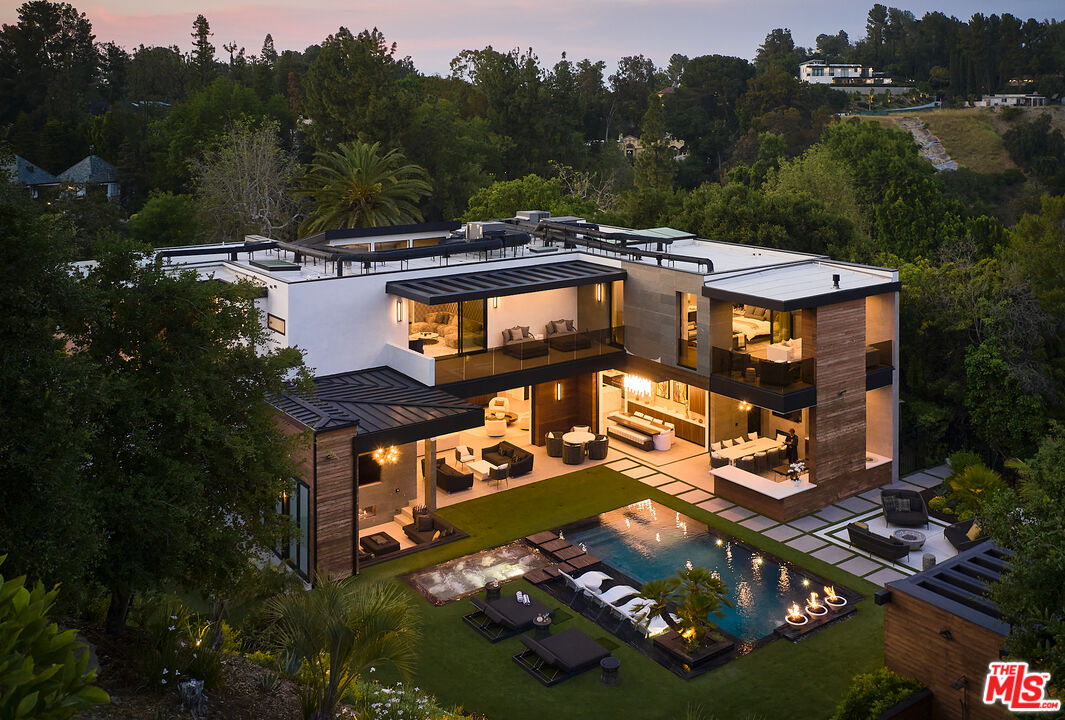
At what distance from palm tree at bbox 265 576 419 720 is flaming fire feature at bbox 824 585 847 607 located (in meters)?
9.21

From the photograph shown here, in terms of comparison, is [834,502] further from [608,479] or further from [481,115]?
[481,115]

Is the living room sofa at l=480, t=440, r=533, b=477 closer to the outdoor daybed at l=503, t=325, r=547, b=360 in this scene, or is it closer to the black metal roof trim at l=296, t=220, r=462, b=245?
the outdoor daybed at l=503, t=325, r=547, b=360

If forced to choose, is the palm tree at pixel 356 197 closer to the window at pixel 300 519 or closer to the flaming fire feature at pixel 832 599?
the window at pixel 300 519

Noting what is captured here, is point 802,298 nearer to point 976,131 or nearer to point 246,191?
point 246,191

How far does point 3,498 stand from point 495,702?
27.0ft

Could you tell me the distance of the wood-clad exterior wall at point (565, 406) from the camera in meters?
27.2

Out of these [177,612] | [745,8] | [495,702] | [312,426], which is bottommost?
[495,702]

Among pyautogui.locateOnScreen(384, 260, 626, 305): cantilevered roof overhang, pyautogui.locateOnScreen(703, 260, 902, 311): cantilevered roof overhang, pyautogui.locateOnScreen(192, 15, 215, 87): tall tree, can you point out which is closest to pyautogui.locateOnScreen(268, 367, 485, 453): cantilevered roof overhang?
pyautogui.locateOnScreen(384, 260, 626, 305): cantilevered roof overhang

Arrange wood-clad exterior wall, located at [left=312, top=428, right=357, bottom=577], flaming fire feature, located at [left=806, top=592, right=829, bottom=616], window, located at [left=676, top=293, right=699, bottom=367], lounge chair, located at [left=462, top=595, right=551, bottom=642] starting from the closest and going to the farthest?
1. lounge chair, located at [left=462, top=595, right=551, bottom=642]
2. flaming fire feature, located at [left=806, top=592, right=829, bottom=616]
3. wood-clad exterior wall, located at [left=312, top=428, right=357, bottom=577]
4. window, located at [left=676, top=293, right=699, bottom=367]

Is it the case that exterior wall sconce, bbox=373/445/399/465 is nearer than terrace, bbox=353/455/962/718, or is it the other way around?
terrace, bbox=353/455/962/718

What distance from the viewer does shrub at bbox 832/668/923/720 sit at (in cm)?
1398

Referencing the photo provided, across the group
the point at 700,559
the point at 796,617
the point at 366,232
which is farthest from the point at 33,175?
the point at 796,617

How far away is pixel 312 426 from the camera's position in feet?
61.3

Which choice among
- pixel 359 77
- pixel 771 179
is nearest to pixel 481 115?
pixel 359 77
